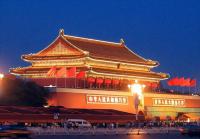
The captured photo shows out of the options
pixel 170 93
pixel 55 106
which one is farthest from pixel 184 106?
pixel 55 106

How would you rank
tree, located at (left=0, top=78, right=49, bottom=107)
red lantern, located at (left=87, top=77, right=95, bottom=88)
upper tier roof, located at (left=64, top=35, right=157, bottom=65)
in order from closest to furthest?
tree, located at (left=0, top=78, right=49, bottom=107)
red lantern, located at (left=87, top=77, right=95, bottom=88)
upper tier roof, located at (left=64, top=35, right=157, bottom=65)

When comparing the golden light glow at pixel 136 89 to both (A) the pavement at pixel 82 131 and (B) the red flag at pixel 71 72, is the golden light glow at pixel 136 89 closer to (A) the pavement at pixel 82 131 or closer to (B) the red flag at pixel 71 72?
(B) the red flag at pixel 71 72

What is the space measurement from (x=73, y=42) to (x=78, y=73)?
20.7 feet

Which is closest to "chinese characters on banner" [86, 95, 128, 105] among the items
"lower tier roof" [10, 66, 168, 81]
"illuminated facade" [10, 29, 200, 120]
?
"illuminated facade" [10, 29, 200, 120]

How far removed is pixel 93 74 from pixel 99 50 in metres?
6.80

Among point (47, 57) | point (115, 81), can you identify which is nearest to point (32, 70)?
point (47, 57)

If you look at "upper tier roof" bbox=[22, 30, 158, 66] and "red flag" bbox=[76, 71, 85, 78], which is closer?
"red flag" bbox=[76, 71, 85, 78]

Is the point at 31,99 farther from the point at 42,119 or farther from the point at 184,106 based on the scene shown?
the point at 184,106

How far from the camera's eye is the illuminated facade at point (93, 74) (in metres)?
70.4

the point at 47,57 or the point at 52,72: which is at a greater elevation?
the point at 47,57

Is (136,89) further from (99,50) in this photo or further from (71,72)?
(99,50)

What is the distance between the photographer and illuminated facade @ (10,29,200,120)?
70438mm

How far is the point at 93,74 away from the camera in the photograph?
7431cm

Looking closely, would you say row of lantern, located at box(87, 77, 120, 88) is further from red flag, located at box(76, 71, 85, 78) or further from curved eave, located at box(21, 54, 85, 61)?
curved eave, located at box(21, 54, 85, 61)
